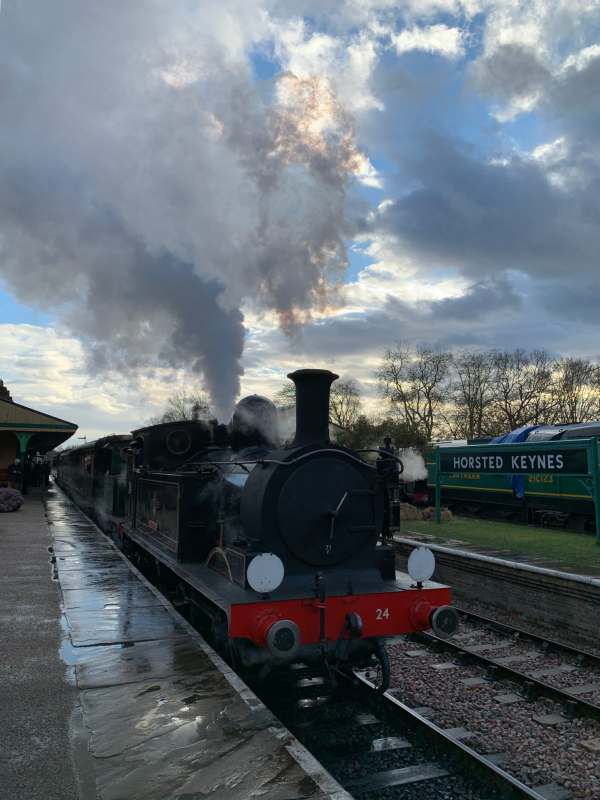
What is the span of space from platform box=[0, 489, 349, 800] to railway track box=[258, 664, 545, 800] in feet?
2.02

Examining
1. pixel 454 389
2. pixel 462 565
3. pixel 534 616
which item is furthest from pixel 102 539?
pixel 454 389

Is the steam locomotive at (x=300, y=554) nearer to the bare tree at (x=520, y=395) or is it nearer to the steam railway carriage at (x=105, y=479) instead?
the steam railway carriage at (x=105, y=479)

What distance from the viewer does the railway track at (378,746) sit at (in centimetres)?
364

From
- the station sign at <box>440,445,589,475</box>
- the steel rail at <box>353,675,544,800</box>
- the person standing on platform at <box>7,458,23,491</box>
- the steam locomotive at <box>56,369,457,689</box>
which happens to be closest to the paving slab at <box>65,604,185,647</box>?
the steam locomotive at <box>56,369,457,689</box>

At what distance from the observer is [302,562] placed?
4.85 m

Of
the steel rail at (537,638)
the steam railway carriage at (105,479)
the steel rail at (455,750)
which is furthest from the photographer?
the steam railway carriage at (105,479)

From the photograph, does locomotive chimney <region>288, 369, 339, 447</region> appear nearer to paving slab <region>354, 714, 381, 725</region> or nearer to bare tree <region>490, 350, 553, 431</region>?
paving slab <region>354, 714, 381, 725</region>

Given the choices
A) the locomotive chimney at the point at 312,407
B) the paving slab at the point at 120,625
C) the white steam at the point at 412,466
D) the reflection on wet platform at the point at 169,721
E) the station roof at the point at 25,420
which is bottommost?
the reflection on wet platform at the point at 169,721

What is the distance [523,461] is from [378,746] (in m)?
9.91

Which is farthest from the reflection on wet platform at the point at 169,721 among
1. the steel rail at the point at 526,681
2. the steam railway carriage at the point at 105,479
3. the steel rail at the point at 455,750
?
the steam railway carriage at the point at 105,479

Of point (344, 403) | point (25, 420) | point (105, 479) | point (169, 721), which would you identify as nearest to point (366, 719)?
point (169, 721)

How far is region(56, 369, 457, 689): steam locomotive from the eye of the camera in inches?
170

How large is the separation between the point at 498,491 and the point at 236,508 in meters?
11.9

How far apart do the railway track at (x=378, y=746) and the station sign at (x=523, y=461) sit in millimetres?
7327
